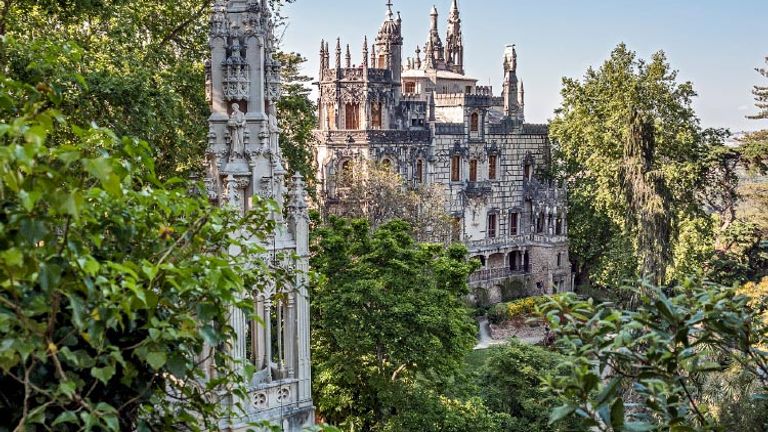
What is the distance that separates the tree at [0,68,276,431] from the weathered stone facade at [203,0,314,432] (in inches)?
154

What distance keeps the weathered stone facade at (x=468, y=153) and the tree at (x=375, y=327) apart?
19.3 meters

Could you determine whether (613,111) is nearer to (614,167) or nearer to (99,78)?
(614,167)

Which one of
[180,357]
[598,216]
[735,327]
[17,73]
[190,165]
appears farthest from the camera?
[598,216]

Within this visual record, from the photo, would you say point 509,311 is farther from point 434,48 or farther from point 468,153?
point 434,48

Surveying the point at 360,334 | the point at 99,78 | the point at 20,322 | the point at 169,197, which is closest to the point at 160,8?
the point at 99,78

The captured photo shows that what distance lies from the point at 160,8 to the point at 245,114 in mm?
9595

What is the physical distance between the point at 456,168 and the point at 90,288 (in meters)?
37.9

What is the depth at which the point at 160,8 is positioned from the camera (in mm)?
17562

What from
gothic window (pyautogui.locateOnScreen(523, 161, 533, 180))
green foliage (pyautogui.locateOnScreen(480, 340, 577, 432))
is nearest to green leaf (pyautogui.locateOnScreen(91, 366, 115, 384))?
green foliage (pyautogui.locateOnScreen(480, 340, 577, 432))

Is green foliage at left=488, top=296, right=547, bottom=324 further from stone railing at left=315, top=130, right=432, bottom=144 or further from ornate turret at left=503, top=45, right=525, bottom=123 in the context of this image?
ornate turret at left=503, top=45, right=525, bottom=123

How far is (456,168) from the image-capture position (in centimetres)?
4122

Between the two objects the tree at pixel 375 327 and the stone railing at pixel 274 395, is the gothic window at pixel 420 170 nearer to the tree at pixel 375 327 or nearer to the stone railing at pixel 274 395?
the tree at pixel 375 327

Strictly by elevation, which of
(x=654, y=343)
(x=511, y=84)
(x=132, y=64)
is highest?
(x=511, y=84)

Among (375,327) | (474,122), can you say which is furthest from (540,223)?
(375,327)
